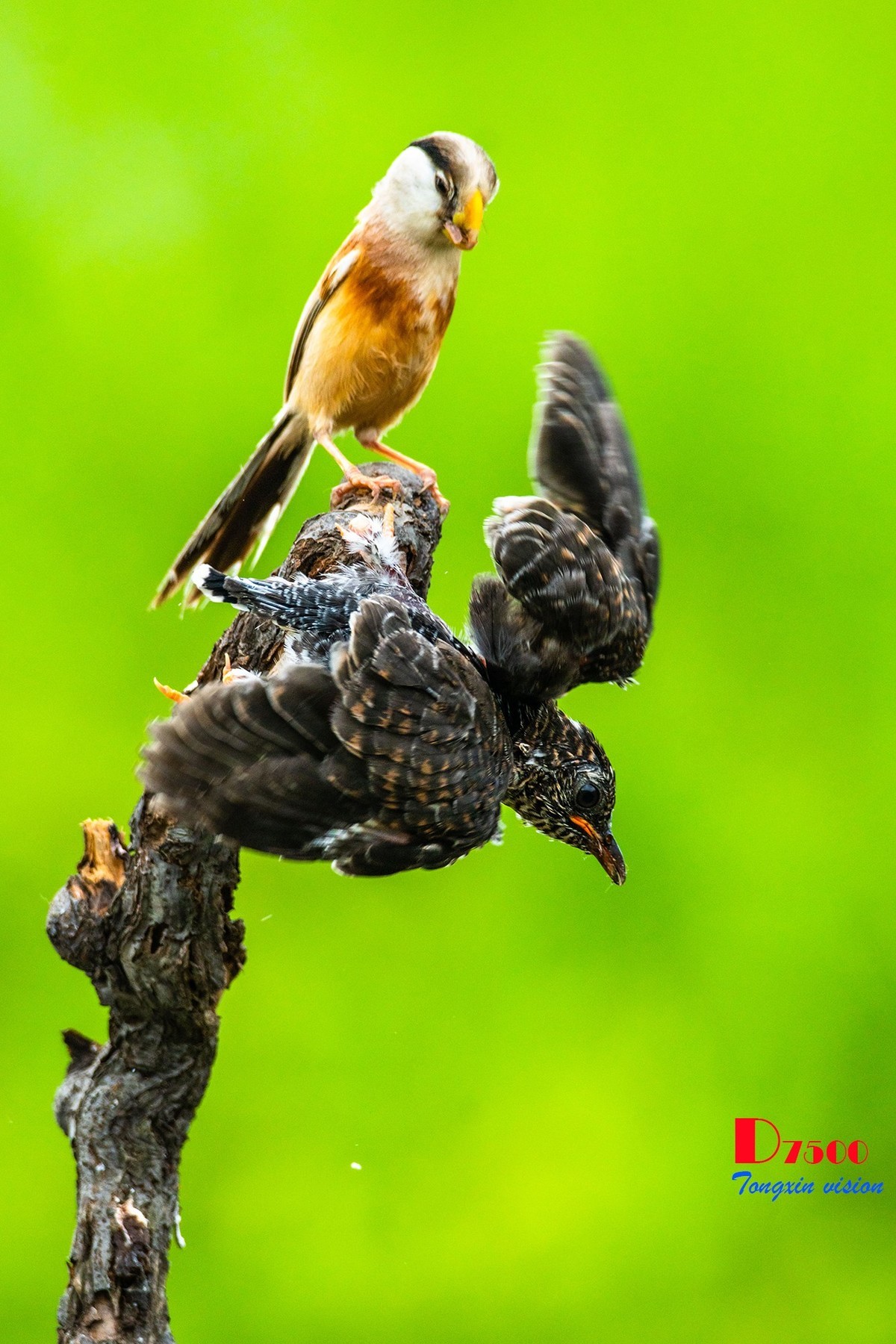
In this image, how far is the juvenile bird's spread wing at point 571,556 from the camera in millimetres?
1634

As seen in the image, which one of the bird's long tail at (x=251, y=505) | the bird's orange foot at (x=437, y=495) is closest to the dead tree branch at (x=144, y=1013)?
the bird's orange foot at (x=437, y=495)

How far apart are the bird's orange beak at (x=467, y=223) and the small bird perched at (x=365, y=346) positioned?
4 centimetres

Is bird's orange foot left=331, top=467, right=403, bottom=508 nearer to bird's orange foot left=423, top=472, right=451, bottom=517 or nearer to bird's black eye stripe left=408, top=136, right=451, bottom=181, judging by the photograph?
bird's orange foot left=423, top=472, right=451, bottom=517

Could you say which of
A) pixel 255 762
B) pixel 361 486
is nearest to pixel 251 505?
pixel 361 486

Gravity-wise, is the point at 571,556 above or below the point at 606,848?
above

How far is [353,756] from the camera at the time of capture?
4.84ft

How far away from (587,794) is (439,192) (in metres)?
0.95

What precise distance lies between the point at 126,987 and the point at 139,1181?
0.30 m

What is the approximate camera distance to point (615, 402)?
1820 millimetres

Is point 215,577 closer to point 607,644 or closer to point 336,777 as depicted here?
point 336,777

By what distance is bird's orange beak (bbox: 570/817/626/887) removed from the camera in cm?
180

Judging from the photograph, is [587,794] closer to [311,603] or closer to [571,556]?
[571,556]

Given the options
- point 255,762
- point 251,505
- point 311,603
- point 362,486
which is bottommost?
point 255,762

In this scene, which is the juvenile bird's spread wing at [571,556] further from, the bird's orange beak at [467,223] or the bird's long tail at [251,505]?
the bird's long tail at [251,505]
